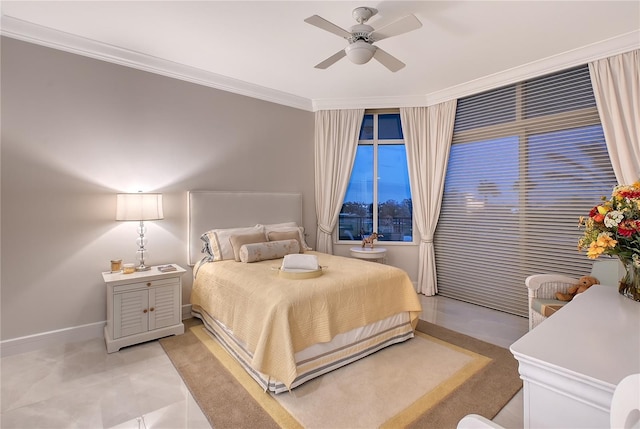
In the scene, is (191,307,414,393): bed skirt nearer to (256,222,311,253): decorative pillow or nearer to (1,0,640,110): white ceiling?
(256,222,311,253): decorative pillow

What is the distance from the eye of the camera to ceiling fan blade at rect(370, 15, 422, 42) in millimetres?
2148

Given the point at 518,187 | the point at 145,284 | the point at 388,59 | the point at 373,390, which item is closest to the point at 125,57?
the point at 145,284

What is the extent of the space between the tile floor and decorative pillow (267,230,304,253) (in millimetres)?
1632

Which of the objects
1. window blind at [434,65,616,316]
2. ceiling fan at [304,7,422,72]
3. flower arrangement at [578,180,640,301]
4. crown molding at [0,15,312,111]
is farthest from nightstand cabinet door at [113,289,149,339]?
window blind at [434,65,616,316]

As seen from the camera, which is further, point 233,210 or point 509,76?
point 233,210

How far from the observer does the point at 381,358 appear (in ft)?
8.59

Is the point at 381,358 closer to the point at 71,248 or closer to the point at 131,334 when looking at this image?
the point at 131,334

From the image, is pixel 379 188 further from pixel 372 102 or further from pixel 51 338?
pixel 51 338

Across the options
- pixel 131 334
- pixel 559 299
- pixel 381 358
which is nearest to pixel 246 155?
pixel 131 334

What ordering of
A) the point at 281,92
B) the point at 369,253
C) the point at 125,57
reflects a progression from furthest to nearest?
the point at 281,92
the point at 369,253
the point at 125,57

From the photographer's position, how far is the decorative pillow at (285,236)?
3.79 meters

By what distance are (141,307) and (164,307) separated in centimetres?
20

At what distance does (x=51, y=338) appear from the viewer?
112 inches

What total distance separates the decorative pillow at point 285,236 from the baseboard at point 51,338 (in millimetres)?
1931
